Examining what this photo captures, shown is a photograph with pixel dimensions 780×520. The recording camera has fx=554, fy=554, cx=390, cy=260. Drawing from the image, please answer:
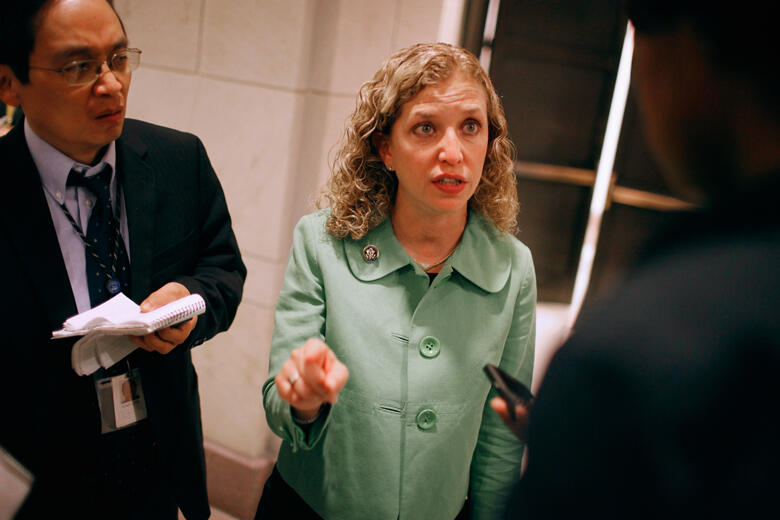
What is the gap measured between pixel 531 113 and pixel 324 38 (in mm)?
1001

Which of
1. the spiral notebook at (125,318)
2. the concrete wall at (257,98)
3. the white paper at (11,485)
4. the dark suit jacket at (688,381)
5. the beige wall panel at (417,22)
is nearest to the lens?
the dark suit jacket at (688,381)

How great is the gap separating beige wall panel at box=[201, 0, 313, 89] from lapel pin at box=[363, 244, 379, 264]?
4.19 ft

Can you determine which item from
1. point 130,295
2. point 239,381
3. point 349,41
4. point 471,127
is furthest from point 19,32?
point 239,381

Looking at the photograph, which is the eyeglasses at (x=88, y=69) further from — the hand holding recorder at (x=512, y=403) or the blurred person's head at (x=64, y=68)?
the hand holding recorder at (x=512, y=403)

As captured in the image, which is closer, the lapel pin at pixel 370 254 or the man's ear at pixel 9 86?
the man's ear at pixel 9 86

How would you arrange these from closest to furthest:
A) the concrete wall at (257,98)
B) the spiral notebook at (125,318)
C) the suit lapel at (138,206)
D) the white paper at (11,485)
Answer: the white paper at (11,485) < the spiral notebook at (125,318) < the suit lapel at (138,206) < the concrete wall at (257,98)

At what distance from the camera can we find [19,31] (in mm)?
1164

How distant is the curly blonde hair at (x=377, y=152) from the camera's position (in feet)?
4.19

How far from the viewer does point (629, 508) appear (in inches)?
18.5

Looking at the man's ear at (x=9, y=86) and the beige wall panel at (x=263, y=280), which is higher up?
the man's ear at (x=9, y=86)

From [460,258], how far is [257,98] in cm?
150

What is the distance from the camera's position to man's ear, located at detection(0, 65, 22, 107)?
3.98ft

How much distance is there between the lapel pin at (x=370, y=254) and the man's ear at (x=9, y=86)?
33.3 inches

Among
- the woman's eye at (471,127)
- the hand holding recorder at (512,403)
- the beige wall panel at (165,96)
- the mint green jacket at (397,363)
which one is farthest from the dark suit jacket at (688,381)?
the beige wall panel at (165,96)
